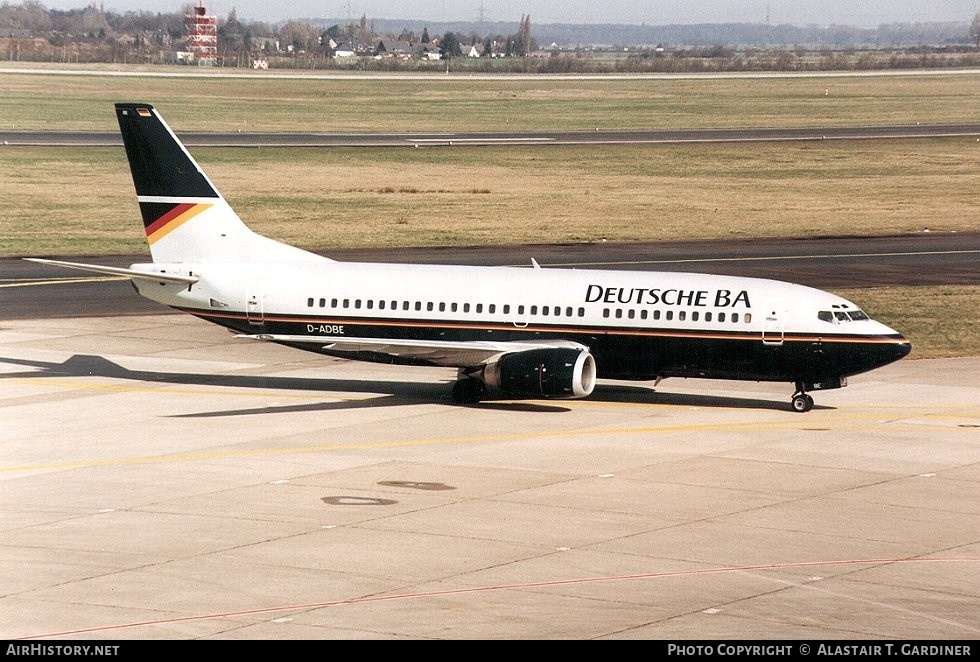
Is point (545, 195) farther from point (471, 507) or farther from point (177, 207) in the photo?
Result: point (471, 507)

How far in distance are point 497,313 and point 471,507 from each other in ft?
45.9

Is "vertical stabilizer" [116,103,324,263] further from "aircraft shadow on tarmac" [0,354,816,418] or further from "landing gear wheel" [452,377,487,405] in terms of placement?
"landing gear wheel" [452,377,487,405]

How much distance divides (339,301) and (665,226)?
50.8 metres

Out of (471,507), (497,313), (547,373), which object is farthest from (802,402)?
(471,507)

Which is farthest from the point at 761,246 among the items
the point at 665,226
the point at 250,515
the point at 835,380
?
the point at 250,515

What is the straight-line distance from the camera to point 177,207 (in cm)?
5172

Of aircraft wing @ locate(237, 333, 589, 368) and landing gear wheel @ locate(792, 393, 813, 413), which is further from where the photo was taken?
landing gear wheel @ locate(792, 393, 813, 413)

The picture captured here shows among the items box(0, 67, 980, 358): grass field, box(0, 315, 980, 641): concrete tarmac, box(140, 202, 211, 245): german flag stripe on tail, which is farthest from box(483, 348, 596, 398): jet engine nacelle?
box(0, 67, 980, 358): grass field

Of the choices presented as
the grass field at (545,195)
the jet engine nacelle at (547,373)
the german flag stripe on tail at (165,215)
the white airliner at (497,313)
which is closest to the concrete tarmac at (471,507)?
the jet engine nacelle at (547,373)

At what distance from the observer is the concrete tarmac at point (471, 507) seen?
26000 mm

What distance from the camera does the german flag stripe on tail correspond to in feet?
169

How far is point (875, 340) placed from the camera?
45.3 m

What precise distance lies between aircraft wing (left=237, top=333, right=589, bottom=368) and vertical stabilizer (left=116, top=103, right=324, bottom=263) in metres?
5.05

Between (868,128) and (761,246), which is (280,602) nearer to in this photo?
(761,246)
